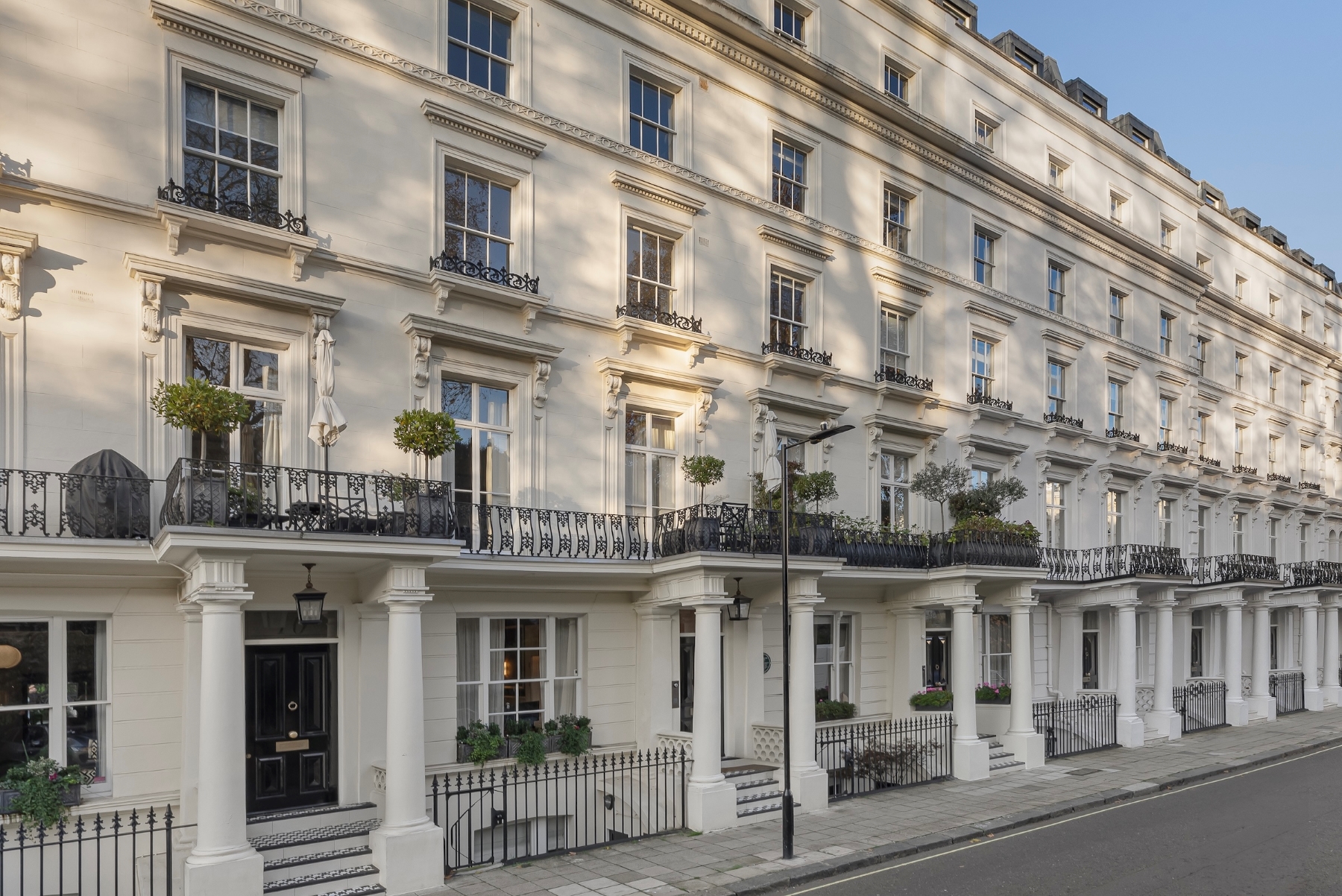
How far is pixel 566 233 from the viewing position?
1622 cm

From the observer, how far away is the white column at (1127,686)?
77.4 ft

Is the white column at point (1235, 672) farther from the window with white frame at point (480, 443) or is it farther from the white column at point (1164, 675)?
the window with white frame at point (480, 443)

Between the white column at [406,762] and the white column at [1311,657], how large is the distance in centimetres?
3082

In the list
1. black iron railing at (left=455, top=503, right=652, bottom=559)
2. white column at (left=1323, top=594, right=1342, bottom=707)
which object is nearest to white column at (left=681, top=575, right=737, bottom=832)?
black iron railing at (left=455, top=503, right=652, bottom=559)

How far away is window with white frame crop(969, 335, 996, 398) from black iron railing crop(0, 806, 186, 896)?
18974mm

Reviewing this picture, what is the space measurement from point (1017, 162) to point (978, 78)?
2.51 meters

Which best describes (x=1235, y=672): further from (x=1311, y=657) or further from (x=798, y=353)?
(x=798, y=353)

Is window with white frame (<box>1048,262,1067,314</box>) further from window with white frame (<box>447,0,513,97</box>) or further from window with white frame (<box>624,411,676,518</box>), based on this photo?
window with white frame (<box>447,0,513,97</box>)

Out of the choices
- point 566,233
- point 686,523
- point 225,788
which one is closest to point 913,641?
point 686,523

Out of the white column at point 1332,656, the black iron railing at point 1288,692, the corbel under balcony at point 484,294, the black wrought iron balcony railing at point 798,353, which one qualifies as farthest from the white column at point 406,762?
the white column at point 1332,656

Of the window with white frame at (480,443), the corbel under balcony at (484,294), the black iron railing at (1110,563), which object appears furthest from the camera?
the black iron railing at (1110,563)

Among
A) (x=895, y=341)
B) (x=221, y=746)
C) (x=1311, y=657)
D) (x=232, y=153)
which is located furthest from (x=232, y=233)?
(x=1311, y=657)

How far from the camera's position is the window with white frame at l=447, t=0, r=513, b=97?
606 inches

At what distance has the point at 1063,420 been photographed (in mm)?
25656
